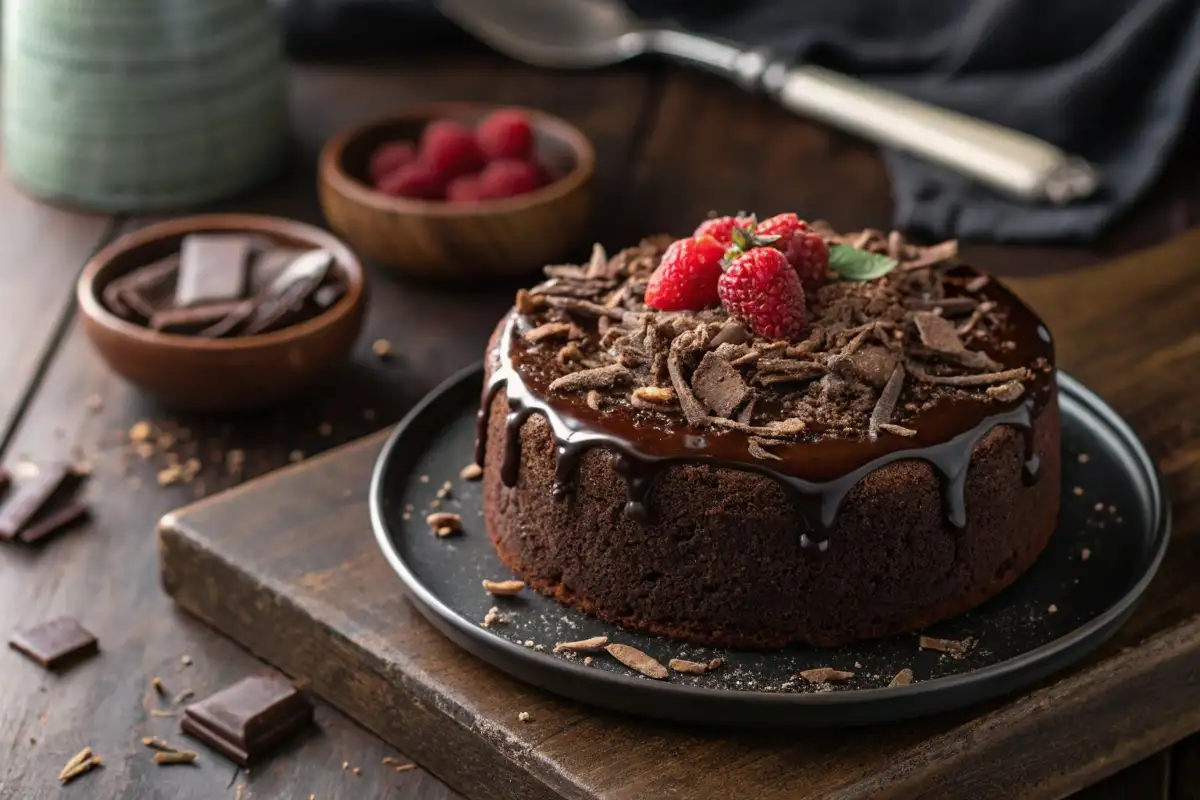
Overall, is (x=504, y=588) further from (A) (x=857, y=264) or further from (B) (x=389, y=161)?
(B) (x=389, y=161)

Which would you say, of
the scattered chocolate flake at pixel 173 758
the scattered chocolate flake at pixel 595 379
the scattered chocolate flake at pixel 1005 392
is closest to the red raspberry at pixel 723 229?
the scattered chocolate flake at pixel 595 379

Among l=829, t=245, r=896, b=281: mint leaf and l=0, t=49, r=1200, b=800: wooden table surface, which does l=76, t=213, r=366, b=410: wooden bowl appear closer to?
l=0, t=49, r=1200, b=800: wooden table surface

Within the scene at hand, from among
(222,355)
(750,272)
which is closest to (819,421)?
(750,272)

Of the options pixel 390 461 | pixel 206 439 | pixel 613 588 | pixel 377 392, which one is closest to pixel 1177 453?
pixel 613 588

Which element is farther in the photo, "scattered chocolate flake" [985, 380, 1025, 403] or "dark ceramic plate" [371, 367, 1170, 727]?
"scattered chocolate flake" [985, 380, 1025, 403]

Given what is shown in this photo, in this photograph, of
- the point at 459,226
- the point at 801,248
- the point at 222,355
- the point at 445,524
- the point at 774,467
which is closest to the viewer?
the point at 774,467

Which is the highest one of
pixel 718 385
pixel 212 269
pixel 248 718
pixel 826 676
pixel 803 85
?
pixel 718 385

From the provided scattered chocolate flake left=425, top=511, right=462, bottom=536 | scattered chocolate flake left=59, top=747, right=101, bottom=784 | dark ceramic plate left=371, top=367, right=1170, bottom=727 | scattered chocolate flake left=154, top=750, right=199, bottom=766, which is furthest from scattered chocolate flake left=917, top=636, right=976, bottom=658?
scattered chocolate flake left=59, top=747, right=101, bottom=784
